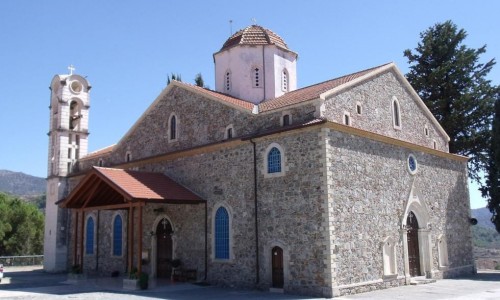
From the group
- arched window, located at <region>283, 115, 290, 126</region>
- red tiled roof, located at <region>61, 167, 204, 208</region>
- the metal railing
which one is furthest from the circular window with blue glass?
the metal railing

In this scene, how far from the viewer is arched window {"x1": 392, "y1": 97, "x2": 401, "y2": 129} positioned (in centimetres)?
1986

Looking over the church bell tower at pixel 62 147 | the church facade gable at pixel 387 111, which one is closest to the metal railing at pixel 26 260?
the church bell tower at pixel 62 147

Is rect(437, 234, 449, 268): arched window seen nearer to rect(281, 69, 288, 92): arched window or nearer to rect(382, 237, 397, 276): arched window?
rect(382, 237, 397, 276): arched window

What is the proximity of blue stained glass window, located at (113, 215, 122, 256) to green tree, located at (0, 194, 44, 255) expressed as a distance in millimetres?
22045

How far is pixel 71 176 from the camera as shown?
26.2 m

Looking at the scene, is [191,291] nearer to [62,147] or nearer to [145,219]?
[145,219]

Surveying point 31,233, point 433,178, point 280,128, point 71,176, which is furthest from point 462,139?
point 31,233

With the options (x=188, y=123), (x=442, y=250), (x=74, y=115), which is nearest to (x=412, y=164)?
(x=442, y=250)

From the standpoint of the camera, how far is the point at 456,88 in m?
28.8

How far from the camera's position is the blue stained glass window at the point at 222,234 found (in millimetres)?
17547

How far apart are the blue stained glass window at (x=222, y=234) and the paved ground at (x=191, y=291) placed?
1292 millimetres

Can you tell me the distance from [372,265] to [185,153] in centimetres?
855

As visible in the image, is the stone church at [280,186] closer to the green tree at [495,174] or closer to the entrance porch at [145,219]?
the entrance porch at [145,219]

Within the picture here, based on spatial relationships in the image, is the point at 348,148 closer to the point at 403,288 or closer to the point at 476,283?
the point at 403,288
